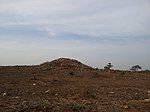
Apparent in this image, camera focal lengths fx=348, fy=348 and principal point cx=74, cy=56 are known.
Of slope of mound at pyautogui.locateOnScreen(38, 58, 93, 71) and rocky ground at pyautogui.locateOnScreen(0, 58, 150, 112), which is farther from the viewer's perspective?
slope of mound at pyautogui.locateOnScreen(38, 58, 93, 71)

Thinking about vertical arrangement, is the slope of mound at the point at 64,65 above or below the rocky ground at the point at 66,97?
above

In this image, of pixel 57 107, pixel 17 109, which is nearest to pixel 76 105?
pixel 57 107

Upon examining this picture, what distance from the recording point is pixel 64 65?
2259 centimetres

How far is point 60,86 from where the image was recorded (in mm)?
14430

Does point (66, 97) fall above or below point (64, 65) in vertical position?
below

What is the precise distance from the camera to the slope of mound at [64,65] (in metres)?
22.1

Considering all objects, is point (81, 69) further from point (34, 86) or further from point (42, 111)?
point (42, 111)

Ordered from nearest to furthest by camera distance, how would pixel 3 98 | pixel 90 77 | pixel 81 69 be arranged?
1. pixel 3 98
2. pixel 90 77
3. pixel 81 69

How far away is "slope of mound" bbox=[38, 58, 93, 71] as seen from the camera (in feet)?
72.6

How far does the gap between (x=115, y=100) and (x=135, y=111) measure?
A: 1.74 m

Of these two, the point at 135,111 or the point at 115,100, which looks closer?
the point at 135,111

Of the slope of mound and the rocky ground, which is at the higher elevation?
the slope of mound

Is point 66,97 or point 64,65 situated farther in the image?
point 64,65

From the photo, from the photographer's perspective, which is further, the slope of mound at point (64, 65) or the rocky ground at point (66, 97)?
the slope of mound at point (64, 65)
